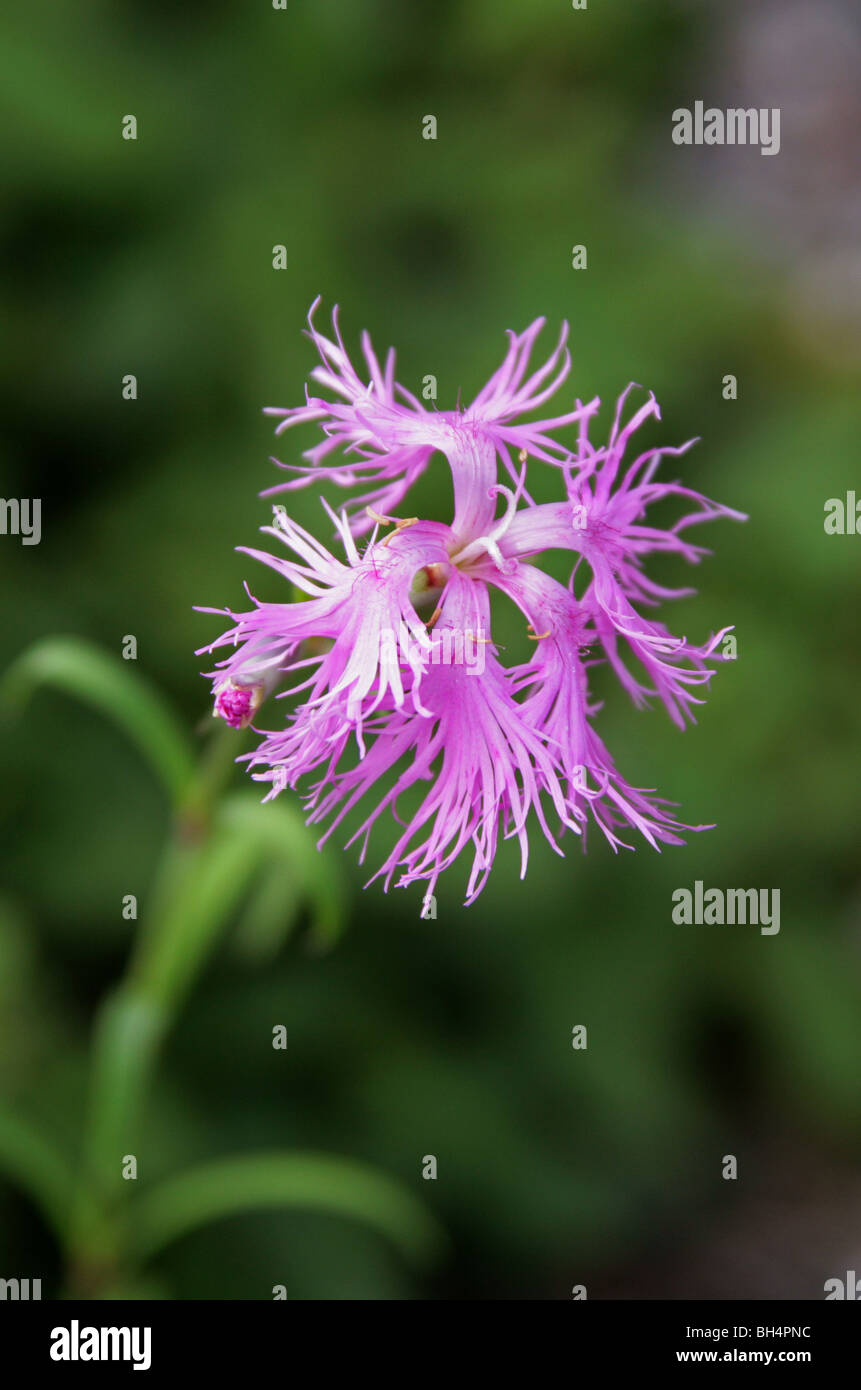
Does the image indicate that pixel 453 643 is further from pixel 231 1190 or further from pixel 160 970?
pixel 231 1190

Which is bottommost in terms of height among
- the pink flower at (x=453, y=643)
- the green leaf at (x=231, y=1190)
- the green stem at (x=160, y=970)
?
the green leaf at (x=231, y=1190)

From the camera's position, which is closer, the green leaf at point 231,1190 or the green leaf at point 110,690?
the green leaf at point 110,690

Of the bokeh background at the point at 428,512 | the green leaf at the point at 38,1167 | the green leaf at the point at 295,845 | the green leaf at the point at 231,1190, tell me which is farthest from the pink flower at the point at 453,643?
the bokeh background at the point at 428,512

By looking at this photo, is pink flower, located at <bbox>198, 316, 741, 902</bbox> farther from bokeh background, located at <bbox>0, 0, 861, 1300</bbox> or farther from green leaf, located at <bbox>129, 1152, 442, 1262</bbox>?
bokeh background, located at <bbox>0, 0, 861, 1300</bbox>

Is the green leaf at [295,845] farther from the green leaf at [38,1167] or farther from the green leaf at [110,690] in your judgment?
the green leaf at [38,1167]

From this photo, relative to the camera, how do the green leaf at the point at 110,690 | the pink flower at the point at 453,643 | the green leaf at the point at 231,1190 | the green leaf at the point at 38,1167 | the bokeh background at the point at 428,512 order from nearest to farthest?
the pink flower at the point at 453,643 < the green leaf at the point at 110,690 < the green leaf at the point at 38,1167 < the green leaf at the point at 231,1190 < the bokeh background at the point at 428,512

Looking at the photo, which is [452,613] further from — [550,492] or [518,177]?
[518,177]

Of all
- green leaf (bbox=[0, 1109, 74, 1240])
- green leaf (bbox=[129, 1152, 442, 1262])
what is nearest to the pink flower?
green leaf (bbox=[0, 1109, 74, 1240])
